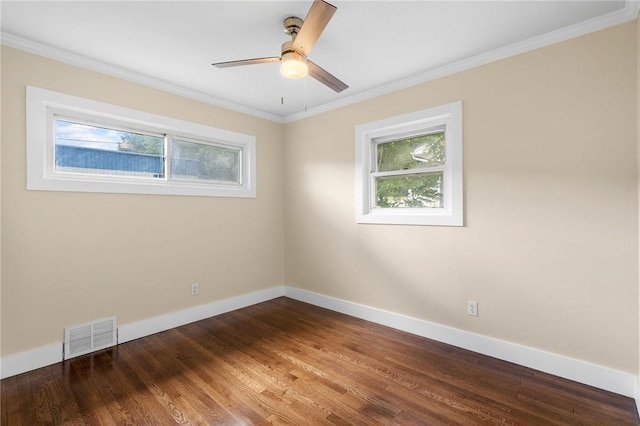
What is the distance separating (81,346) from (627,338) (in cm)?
404

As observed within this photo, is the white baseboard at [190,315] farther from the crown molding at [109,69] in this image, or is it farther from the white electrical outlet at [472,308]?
the white electrical outlet at [472,308]

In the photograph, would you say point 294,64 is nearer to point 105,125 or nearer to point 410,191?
point 410,191

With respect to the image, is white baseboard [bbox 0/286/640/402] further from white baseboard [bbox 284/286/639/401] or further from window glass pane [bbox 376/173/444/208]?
window glass pane [bbox 376/173/444/208]

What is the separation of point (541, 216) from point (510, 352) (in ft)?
3.58

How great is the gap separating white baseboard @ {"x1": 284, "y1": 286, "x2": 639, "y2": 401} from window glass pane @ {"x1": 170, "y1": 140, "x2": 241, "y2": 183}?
2.08 meters

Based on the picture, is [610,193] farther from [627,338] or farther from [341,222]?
[341,222]

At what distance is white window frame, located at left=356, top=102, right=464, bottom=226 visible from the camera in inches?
103

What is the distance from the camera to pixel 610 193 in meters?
1.98

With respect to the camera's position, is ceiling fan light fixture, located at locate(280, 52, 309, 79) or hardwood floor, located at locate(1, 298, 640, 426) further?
ceiling fan light fixture, located at locate(280, 52, 309, 79)

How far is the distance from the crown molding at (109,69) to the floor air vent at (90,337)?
2170mm

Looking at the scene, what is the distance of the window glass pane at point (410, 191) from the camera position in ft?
9.46

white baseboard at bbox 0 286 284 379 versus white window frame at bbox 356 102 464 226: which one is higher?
white window frame at bbox 356 102 464 226

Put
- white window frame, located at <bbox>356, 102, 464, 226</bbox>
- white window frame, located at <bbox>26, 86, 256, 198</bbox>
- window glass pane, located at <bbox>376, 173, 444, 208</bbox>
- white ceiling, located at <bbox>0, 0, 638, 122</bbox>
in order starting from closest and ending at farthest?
white ceiling, located at <bbox>0, 0, 638, 122</bbox> → white window frame, located at <bbox>26, 86, 256, 198</bbox> → white window frame, located at <bbox>356, 102, 464, 226</bbox> → window glass pane, located at <bbox>376, 173, 444, 208</bbox>

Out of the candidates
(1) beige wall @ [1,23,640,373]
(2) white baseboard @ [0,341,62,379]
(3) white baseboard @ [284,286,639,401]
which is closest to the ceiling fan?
(1) beige wall @ [1,23,640,373]
